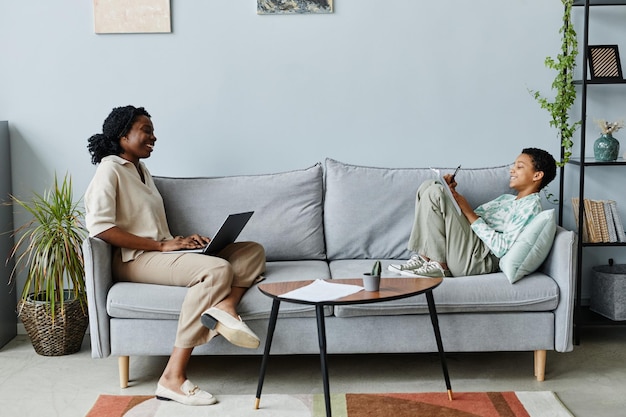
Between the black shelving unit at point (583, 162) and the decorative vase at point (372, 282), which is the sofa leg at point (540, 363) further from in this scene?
the decorative vase at point (372, 282)

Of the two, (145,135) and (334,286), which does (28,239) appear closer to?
(145,135)

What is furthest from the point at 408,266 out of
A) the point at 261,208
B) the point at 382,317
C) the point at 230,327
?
the point at 230,327

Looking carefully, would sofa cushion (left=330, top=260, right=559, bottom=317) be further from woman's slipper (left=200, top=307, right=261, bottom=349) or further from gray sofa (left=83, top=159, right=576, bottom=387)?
woman's slipper (left=200, top=307, right=261, bottom=349)

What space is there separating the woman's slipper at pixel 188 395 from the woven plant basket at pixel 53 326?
0.83 metres

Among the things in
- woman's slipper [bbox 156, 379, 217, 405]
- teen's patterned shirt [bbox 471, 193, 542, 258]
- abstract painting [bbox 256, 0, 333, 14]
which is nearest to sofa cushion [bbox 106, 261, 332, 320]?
woman's slipper [bbox 156, 379, 217, 405]

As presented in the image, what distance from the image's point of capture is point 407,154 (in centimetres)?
411

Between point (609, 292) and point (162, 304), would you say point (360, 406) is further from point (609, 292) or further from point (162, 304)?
point (609, 292)

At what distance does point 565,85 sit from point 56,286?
8.83 feet

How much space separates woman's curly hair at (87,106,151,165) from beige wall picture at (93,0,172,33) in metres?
0.65

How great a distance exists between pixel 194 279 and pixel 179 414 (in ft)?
1.81

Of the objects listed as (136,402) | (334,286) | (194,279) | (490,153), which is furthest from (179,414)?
(490,153)

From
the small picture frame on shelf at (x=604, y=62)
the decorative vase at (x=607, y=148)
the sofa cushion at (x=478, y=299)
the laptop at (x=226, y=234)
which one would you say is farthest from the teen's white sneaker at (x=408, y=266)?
the small picture frame on shelf at (x=604, y=62)

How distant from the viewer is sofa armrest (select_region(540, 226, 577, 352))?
3.22 m

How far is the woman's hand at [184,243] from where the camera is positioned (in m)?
3.39
